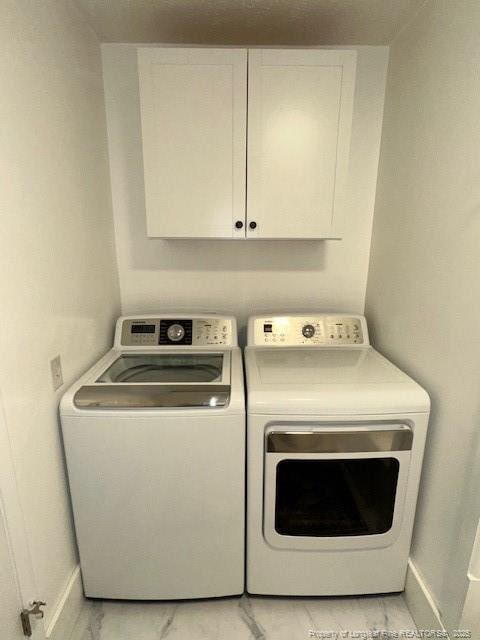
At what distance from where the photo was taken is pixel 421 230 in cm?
133

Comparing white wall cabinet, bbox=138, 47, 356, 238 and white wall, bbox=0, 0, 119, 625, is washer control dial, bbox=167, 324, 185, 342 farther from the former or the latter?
white wall cabinet, bbox=138, 47, 356, 238

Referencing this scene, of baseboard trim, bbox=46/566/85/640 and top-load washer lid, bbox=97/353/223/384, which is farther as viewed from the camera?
top-load washer lid, bbox=97/353/223/384

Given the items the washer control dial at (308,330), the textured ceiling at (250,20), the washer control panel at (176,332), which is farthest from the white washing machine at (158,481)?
the textured ceiling at (250,20)

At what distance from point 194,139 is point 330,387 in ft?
3.85

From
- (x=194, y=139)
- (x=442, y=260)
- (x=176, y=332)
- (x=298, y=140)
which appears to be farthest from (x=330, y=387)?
(x=194, y=139)

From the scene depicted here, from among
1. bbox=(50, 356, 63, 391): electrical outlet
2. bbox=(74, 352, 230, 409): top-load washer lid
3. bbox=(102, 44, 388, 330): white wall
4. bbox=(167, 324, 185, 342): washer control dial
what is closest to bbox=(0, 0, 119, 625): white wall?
bbox=(50, 356, 63, 391): electrical outlet

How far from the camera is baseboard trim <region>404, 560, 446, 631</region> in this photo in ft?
3.97

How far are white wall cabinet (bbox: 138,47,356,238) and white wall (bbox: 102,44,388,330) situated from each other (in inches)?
12.4

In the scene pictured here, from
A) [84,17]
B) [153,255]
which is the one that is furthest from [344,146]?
[84,17]

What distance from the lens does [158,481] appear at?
1208 mm

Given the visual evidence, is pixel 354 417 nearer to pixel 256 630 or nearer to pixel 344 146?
pixel 256 630

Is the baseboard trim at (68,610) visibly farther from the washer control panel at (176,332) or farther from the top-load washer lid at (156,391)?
the washer control panel at (176,332)

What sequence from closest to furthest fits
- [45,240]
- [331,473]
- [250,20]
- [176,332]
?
[45,240] < [331,473] < [250,20] < [176,332]

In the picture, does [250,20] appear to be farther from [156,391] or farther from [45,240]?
[156,391]
